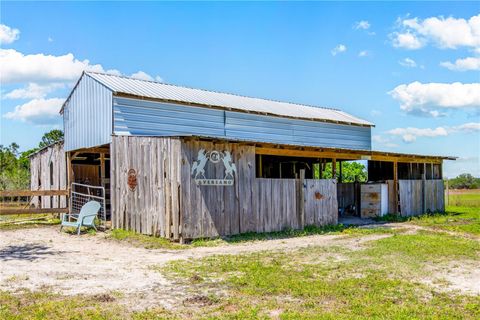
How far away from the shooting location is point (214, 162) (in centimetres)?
1350

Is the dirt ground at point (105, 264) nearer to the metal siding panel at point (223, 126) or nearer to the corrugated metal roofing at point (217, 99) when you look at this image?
the metal siding panel at point (223, 126)

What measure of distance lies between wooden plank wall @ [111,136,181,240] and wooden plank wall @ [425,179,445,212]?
561 inches

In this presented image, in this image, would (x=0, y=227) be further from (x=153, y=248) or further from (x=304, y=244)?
(x=304, y=244)

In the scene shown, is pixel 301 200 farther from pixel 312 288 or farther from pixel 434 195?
pixel 434 195

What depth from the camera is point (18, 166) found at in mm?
39188

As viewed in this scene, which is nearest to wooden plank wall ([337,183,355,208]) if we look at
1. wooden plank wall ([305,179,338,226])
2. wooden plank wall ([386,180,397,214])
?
wooden plank wall ([386,180,397,214])

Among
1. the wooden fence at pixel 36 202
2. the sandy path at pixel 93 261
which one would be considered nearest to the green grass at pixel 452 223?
the sandy path at pixel 93 261

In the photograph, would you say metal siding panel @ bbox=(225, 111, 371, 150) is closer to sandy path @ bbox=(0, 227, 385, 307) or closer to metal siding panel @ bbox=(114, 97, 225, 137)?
metal siding panel @ bbox=(114, 97, 225, 137)

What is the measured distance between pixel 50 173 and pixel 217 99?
823 cm

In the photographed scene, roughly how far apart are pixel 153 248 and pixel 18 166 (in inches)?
1230

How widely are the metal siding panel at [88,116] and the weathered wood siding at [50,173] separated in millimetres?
1148

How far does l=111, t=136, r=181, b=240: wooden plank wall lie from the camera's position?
12992 mm

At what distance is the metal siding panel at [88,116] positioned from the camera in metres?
17.2

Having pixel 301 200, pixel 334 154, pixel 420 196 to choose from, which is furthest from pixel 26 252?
pixel 420 196
